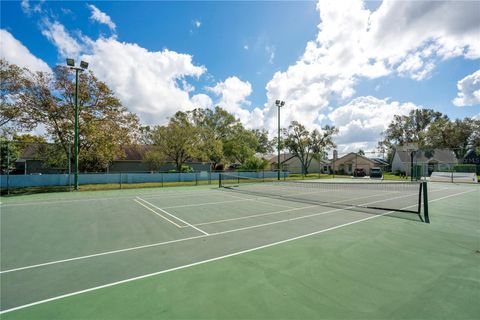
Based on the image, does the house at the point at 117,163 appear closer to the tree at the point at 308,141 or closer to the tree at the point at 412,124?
the tree at the point at 308,141

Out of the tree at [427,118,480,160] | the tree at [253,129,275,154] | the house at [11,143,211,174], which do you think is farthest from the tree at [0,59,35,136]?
the tree at [427,118,480,160]

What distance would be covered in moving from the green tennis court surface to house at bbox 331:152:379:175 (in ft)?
174

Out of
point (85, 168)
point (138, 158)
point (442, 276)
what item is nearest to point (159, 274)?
point (442, 276)

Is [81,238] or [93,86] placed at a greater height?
[93,86]

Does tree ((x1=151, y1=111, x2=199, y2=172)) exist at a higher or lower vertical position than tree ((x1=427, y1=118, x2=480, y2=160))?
lower

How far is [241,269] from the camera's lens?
4.10 meters

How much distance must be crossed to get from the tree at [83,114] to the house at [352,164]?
159 ft

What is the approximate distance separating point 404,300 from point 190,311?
295 cm

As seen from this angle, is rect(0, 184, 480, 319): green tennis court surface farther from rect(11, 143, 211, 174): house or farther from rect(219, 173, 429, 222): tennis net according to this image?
rect(11, 143, 211, 174): house

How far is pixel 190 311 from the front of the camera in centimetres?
288

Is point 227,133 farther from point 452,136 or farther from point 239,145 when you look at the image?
point 452,136

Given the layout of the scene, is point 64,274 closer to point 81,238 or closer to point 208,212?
point 81,238

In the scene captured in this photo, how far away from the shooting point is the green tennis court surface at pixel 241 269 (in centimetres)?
296

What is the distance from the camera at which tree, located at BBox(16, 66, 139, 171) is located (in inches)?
778
